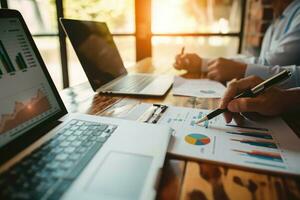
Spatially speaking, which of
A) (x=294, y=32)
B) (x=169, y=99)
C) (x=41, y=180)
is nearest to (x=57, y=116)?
(x=41, y=180)

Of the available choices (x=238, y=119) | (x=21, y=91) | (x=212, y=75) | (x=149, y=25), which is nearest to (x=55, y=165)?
(x=21, y=91)

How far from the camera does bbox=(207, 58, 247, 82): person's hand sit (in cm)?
108

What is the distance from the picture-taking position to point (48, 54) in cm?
262

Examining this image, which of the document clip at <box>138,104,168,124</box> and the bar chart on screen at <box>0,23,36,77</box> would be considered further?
the document clip at <box>138,104,168,124</box>

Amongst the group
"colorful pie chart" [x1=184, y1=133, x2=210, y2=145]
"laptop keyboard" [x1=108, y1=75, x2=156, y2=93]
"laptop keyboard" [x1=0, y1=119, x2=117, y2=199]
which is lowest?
"colorful pie chart" [x1=184, y1=133, x2=210, y2=145]

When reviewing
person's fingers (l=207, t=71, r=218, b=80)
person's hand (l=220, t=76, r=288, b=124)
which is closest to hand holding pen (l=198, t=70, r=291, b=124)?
person's hand (l=220, t=76, r=288, b=124)

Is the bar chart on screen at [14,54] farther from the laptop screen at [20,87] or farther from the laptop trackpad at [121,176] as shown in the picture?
the laptop trackpad at [121,176]

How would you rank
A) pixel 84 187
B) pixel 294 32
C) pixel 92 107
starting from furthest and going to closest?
pixel 294 32 → pixel 92 107 → pixel 84 187

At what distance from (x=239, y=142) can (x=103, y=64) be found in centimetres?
61

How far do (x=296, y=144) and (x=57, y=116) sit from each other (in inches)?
19.5

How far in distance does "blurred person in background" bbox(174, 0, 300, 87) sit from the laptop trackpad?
0.77m

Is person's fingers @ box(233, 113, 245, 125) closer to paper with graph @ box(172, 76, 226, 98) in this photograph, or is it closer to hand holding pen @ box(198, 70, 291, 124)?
hand holding pen @ box(198, 70, 291, 124)

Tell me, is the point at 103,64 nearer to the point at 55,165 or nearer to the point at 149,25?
the point at 55,165

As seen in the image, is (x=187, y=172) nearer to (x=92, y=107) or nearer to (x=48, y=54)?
(x=92, y=107)
